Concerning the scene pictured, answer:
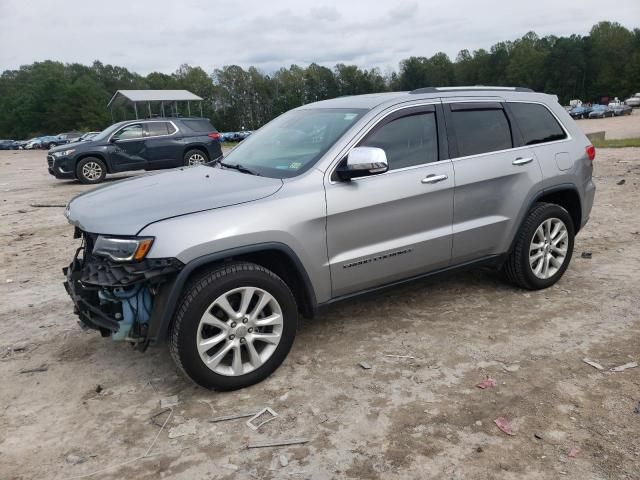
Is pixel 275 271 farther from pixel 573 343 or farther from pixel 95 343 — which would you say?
pixel 573 343

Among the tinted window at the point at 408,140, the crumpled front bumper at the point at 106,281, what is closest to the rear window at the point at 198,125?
the tinted window at the point at 408,140

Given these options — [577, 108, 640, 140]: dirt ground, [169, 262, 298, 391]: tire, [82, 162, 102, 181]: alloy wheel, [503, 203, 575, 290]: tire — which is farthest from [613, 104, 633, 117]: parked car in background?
[169, 262, 298, 391]: tire

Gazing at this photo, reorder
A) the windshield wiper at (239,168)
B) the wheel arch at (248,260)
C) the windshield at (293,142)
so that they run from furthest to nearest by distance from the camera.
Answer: the windshield wiper at (239,168), the windshield at (293,142), the wheel arch at (248,260)

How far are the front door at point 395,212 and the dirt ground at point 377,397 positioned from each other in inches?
22.3

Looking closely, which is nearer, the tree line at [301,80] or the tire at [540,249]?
the tire at [540,249]

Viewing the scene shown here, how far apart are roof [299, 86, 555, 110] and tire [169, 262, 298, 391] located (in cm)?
158

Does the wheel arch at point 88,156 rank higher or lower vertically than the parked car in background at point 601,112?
lower

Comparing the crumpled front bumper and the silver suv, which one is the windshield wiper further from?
the crumpled front bumper

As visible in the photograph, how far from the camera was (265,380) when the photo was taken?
3.47m

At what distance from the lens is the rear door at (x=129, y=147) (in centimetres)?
1430

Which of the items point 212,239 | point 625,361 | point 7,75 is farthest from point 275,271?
point 7,75

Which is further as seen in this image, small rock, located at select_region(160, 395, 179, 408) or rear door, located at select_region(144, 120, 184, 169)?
rear door, located at select_region(144, 120, 184, 169)

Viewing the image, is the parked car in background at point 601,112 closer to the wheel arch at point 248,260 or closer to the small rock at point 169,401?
the wheel arch at point 248,260

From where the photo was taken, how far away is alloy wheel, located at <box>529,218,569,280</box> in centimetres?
473
